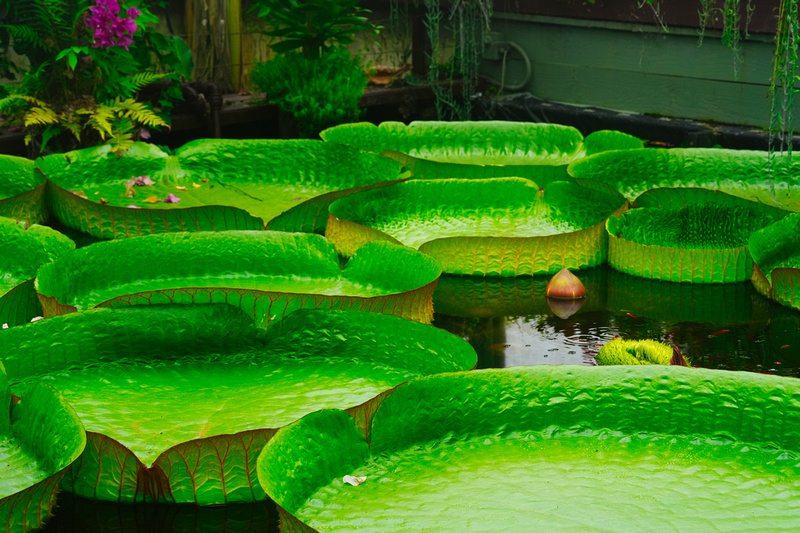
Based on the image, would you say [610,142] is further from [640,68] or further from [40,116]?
[40,116]

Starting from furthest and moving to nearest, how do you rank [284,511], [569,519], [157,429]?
1. [157,429]
2. [569,519]
3. [284,511]

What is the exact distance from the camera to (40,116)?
4133 mm

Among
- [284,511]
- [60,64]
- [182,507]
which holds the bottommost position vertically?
[182,507]

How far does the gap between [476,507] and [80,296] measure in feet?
4.67

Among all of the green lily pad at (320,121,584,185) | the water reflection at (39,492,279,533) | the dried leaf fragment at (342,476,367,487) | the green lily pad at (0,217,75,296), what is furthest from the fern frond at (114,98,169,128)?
the dried leaf fragment at (342,476,367,487)

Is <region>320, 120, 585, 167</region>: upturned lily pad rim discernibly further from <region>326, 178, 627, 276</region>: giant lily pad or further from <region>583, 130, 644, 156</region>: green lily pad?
<region>326, 178, 627, 276</region>: giant lily pad

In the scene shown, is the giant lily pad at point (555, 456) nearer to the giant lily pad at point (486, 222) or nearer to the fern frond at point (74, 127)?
the giant lily pad at point (486, 222)

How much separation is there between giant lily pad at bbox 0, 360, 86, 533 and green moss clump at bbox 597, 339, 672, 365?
1302 millimetres

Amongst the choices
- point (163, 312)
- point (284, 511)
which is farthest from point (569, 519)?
point (163, 312)

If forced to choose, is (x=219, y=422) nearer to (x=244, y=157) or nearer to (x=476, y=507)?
(x=476, y=507)

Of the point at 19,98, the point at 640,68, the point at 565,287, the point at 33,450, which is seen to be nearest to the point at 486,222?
the point at 565,287

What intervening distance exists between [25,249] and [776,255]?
2.29 meters

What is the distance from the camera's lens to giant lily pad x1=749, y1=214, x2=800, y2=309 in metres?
3.00

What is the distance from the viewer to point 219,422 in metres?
2.07
